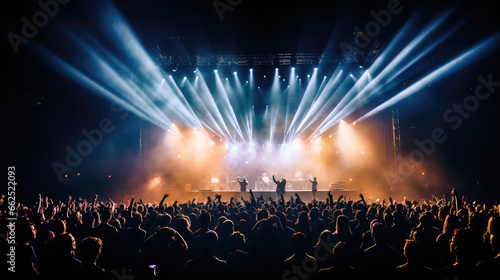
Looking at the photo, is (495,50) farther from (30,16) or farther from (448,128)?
(30,16)

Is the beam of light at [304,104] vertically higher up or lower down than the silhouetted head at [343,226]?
higher up

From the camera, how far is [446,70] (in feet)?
47.3

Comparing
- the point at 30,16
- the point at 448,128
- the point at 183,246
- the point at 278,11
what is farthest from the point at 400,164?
the point at 30,16

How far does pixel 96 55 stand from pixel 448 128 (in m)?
18.8

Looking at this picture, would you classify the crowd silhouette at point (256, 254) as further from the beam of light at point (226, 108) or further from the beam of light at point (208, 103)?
the beam of light at point (226, 108)

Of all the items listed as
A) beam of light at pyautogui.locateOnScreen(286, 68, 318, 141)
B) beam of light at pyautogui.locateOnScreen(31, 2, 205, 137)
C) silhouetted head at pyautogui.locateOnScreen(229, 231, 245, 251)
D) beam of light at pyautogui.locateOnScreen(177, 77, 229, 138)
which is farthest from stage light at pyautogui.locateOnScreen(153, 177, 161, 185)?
silhouetted head at pyautogui.locateOnScreen(229, 231, 245, 251)

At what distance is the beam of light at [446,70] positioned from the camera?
1196cm

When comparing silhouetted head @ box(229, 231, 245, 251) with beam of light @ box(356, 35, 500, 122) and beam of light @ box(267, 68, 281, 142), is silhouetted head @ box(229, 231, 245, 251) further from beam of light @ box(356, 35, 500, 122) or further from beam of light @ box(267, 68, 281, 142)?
beam of light @ box(267, 68, 281, 142)

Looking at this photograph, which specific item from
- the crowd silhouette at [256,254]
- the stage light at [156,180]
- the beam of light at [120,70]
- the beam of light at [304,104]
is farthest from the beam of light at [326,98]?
the crowd silhouette at [256,254]

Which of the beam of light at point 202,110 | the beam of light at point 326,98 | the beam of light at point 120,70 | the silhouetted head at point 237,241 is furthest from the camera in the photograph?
the beam of light at point 202,110

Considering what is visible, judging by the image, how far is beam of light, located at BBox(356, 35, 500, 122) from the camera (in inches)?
471

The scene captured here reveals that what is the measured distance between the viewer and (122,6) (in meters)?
10.4

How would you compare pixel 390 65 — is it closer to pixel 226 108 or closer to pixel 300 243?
pixel 226 108

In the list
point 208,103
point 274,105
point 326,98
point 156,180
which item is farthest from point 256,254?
point 274,105
